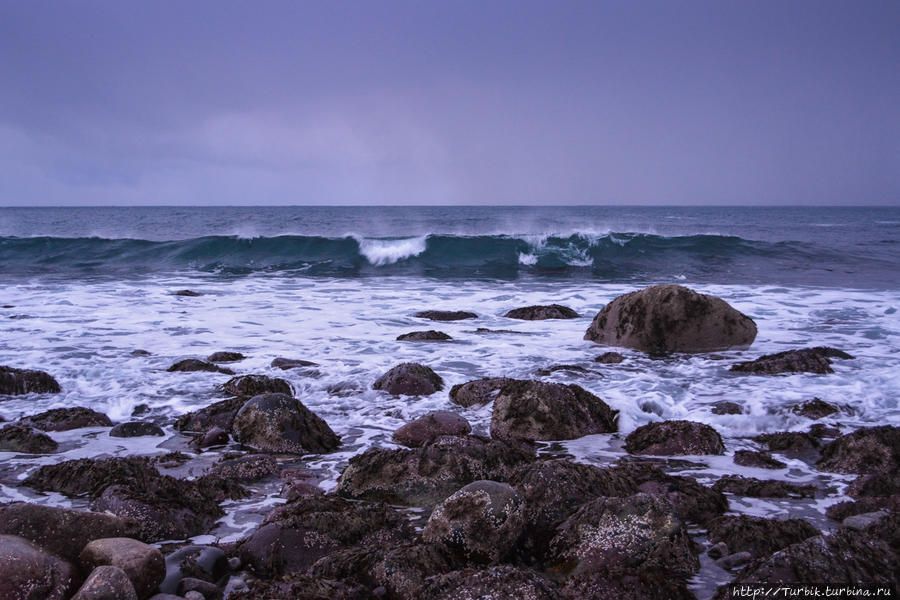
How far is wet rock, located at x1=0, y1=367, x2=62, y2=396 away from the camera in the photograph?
5.97 metres

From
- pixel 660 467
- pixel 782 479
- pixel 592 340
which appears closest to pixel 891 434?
pixel 782 479

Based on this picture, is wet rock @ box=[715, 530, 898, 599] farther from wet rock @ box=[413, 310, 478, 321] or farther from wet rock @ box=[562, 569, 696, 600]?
wet rock @ box=[413, 310, 478, 321]

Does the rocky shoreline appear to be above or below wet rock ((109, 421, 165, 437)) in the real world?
above

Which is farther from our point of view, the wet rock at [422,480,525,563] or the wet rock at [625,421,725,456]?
the wet rock at [625,421,725,456]

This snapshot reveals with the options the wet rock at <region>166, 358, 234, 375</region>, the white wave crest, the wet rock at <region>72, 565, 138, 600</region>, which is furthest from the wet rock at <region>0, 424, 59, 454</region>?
the white wave crest

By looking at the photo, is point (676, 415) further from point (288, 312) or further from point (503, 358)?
point (288, 312)

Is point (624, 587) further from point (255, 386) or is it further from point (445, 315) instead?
point (445, 315)

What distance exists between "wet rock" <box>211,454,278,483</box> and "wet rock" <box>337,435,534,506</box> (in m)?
0.54

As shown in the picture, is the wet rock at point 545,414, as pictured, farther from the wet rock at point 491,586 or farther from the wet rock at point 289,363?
the wet rock at point 289,363

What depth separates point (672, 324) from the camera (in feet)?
26.3

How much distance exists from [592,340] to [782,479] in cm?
434

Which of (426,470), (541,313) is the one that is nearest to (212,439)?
(426,470)

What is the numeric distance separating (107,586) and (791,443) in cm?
428

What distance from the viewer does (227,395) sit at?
5.86 meters
